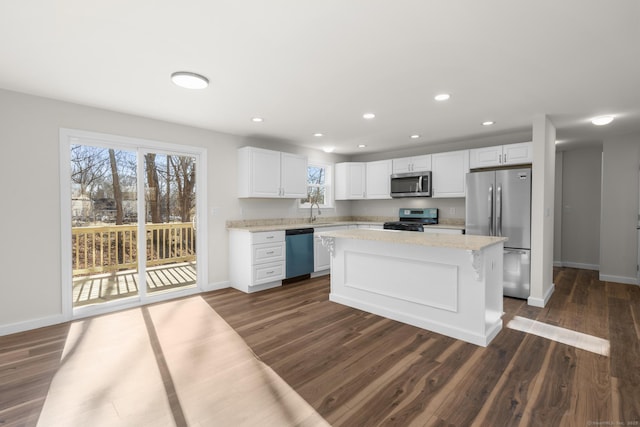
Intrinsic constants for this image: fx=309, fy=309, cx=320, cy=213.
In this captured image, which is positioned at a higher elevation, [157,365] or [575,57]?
[575,57]

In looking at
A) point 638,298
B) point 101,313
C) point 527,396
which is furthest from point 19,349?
point 638,298

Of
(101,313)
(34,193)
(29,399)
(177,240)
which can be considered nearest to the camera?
(29,399)

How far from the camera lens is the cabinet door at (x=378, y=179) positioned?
585cm

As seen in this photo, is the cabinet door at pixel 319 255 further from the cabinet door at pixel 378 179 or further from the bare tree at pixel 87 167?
the bare tree at pixel 87 167

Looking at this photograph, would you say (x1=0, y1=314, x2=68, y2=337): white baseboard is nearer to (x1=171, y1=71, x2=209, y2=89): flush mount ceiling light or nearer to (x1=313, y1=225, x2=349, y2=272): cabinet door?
(x1=171, y1=71, x2=209, y2=89): flush mount ceiling light

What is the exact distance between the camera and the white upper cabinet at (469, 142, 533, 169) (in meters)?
4.22

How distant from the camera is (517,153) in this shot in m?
4.29

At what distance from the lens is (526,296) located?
3928 mm

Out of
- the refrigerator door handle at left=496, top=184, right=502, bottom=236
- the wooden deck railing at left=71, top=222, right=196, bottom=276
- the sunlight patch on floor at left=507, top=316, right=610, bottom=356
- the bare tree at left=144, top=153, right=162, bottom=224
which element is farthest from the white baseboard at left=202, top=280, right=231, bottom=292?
the refrigerator door handle at left=496, top=184, right=502, bottom=236

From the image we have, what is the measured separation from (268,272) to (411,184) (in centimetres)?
288

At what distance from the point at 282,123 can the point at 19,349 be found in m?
3.44

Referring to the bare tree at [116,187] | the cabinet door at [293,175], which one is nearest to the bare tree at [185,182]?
the bare tree at [116,187]

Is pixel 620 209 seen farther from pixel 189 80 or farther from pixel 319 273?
pixel 189 80

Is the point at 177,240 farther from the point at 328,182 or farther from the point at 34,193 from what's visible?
the point at 328,182
